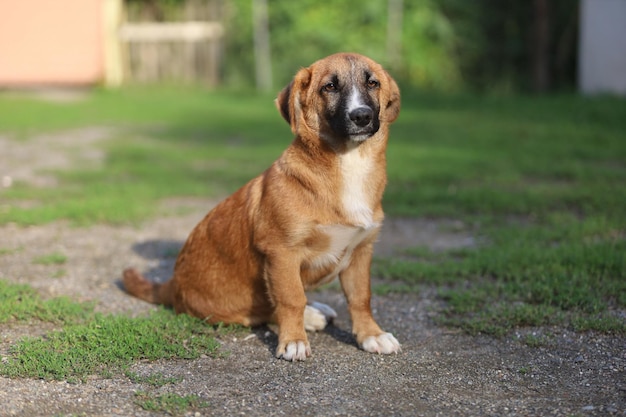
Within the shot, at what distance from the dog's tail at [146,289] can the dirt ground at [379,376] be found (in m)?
0.08

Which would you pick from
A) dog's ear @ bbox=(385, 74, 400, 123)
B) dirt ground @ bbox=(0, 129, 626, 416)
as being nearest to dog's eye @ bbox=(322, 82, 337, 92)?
dog's ear @ bbox=(385, 74, 400, 123)

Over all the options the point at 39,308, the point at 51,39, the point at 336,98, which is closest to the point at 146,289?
the point at 39,308

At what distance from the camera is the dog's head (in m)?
4.23

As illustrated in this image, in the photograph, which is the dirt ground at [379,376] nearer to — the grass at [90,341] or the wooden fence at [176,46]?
the grass at [90,341]

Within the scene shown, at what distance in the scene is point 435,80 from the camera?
17172 mm

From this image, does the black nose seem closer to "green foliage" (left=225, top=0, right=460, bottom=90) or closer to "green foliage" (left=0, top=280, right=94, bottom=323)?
"green foliage" (left=0, top=280, right=94, bottom=323)

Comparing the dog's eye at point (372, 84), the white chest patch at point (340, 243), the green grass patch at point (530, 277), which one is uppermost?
the dog's eye at point (372, 84)

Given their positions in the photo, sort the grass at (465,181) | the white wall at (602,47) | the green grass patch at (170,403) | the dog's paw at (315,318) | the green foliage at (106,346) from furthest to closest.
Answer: the white wall at (602,47), the grass at (465,181), the dog's paw at (315,318), the green foliage at (106,346), the green grass patch at (170,403)

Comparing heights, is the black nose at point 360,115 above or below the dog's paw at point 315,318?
above

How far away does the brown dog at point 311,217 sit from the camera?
4.25 m

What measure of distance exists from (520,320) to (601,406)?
118 cm

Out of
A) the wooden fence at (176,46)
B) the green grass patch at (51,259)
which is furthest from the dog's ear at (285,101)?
the wooden fence at (176,46)

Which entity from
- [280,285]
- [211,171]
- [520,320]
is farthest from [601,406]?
[211,171]

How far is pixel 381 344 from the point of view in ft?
14.3
